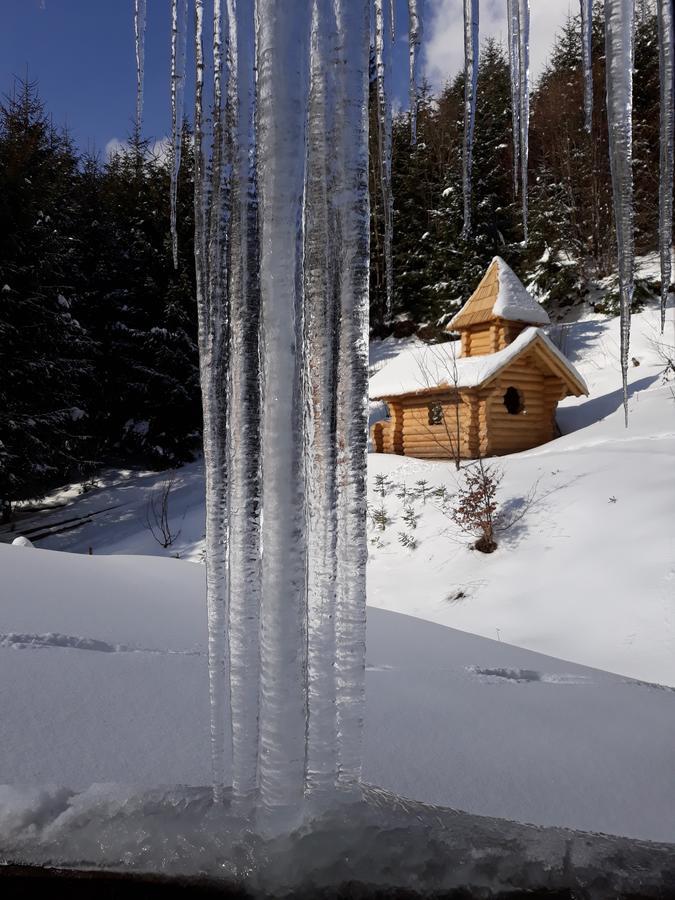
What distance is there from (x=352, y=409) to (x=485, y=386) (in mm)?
11041

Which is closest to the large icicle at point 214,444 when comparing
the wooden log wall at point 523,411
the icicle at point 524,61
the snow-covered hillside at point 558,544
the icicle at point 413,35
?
the icicle at point 413,35

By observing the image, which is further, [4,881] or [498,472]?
[498,472]

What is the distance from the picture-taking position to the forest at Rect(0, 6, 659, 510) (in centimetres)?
1194

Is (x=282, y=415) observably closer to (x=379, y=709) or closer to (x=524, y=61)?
(x=379, y=709)

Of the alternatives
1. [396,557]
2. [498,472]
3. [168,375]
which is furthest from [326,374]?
[168,375]

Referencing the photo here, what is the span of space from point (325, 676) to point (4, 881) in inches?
21.7

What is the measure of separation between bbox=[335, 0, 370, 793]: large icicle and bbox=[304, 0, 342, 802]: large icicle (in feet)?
0.06

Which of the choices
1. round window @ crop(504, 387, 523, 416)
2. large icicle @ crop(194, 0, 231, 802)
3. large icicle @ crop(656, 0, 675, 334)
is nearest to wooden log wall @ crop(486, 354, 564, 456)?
round window @ crop(504, 387, 523, 416)

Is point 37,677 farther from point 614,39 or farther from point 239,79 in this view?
point 614,39

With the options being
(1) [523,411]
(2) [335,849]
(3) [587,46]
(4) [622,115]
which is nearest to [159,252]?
(1) [523,411]

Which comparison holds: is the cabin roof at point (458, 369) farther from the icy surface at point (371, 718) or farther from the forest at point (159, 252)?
the icy surface at point (371, 718)

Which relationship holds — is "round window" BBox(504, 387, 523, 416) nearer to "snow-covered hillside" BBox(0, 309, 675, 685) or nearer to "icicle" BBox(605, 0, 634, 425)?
"snow-covered hillside" BBox(0, 309, 675, 685)

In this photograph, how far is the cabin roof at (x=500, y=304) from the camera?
1259 centimetres

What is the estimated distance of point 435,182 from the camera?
72.3 feet
